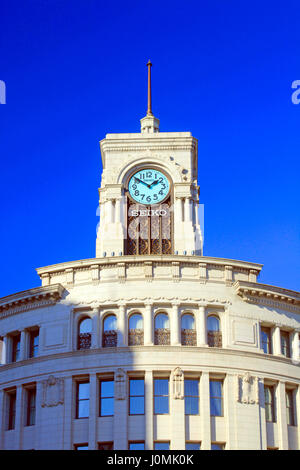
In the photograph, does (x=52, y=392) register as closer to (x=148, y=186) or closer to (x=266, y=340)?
(x=266, y=340)

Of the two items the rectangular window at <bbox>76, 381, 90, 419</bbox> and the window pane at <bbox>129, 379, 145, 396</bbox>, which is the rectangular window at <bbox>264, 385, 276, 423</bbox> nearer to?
the window pane at <bbox>129, 379, 145, 396</bbox>

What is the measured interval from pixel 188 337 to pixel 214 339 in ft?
5.37

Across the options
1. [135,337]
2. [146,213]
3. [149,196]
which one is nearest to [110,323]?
[135,337]

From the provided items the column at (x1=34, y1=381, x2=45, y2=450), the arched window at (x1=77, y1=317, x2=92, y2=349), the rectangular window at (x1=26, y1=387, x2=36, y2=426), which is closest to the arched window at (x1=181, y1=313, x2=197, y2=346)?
the arched window at (x1=77, y1=317, x2=92, y2=349)

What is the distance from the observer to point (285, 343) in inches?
2406

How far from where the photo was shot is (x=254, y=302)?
60000 mm

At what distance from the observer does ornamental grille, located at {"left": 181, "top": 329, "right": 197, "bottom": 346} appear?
57.9 meters

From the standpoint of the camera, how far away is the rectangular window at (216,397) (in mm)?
56516

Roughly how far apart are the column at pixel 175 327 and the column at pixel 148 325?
1275 millimetres

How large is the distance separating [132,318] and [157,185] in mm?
19910

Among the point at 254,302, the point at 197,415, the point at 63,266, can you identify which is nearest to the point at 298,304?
the point at 254,302

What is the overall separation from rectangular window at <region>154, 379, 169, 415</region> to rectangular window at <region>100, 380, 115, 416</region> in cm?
257

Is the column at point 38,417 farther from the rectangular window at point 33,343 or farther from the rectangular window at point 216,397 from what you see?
the rectangular window at point 216,397
